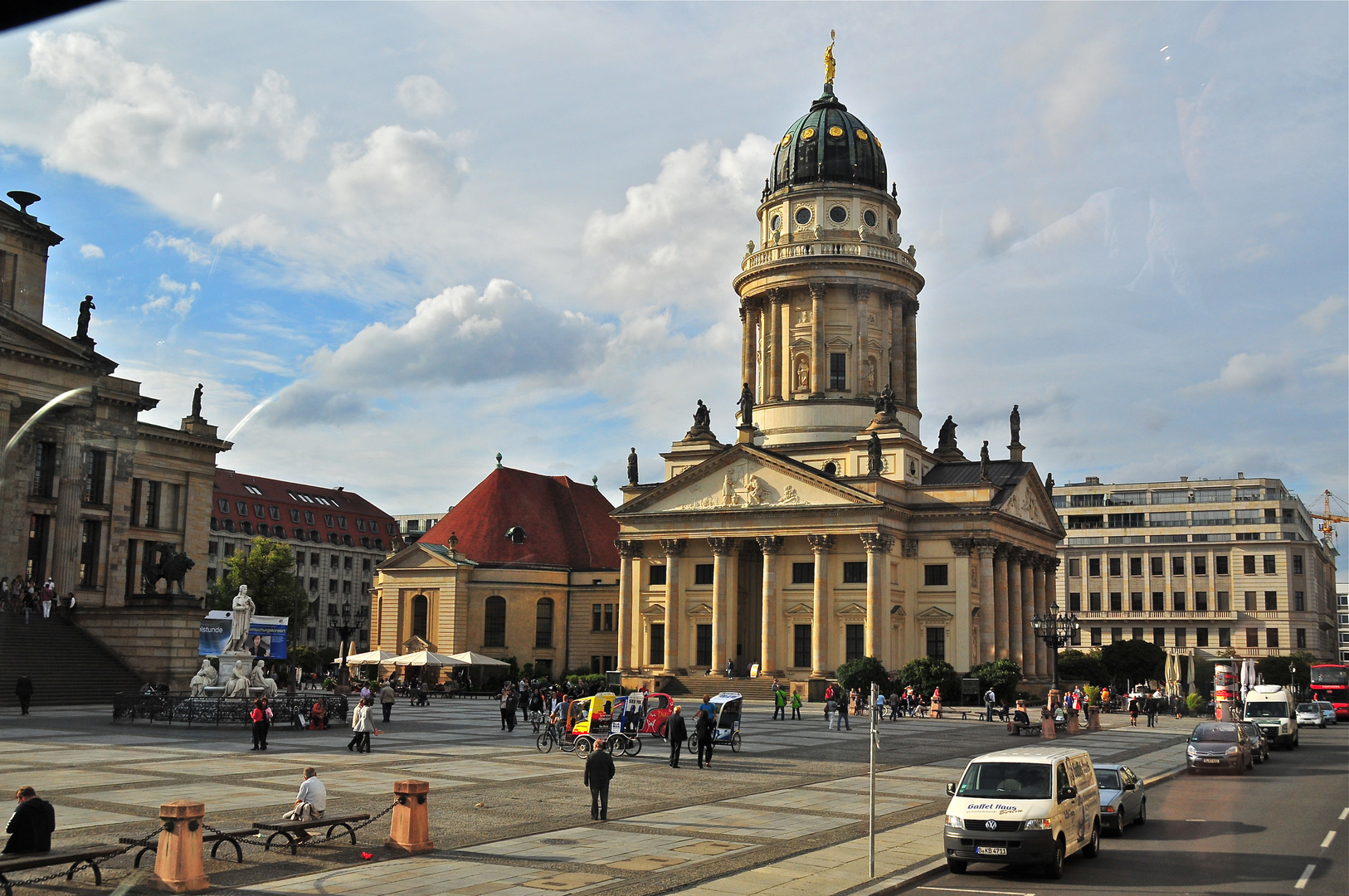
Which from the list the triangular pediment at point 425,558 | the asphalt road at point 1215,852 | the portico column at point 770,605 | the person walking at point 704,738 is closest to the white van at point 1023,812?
the asphalt road at point 1215,852

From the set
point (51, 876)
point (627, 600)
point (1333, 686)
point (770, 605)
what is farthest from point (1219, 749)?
point (627, 600)

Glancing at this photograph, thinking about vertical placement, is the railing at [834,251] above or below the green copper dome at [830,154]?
below

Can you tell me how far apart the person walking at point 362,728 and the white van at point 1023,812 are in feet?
59.0

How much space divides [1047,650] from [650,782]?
63697mm

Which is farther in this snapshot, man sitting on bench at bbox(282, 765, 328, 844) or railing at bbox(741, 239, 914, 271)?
railing at bbox(741, 239, 914, 271)

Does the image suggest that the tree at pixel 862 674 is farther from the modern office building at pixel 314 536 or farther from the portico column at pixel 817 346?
the modern office building at pixel 314 536

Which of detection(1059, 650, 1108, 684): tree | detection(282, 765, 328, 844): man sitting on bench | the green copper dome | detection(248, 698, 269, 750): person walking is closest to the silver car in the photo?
detection(282, 765, 328, 844): man sitting on bench

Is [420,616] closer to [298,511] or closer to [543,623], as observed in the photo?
[543,623]

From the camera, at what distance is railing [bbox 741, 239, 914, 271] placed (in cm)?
8638

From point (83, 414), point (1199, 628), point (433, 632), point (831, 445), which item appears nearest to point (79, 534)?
point (83, 414)

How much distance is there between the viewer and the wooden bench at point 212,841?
665 inches

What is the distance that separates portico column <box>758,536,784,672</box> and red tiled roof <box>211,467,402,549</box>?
40145 millimetres

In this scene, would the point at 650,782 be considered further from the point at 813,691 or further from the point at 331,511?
the point at 331,511

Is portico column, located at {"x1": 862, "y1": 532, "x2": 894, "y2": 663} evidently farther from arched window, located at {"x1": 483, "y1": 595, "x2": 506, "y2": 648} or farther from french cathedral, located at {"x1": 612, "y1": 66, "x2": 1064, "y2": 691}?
arched window, located at {"x1": 483, "y1": 595, "x2": 506, "y2": 648}
